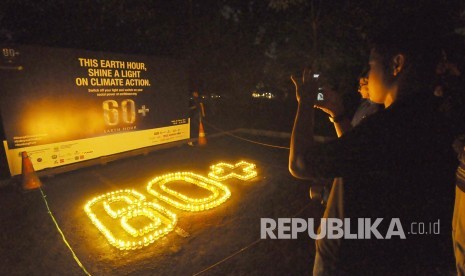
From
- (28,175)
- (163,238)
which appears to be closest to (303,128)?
(163,238)

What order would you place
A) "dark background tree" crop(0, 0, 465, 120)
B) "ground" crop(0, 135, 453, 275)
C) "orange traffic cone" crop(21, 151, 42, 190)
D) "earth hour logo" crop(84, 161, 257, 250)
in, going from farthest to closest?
"dark background tree" crop(0, 0, 465, 120)
"orange traffic cone" crop(21, 151, 42, 190)
"earth hour logo" crop(84, 161, 257, 250)
"ground" crop(0, 135, 453, 275)

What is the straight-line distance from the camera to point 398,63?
144 cm

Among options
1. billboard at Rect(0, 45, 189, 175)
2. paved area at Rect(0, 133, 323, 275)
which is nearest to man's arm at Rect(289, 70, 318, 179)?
paved area at Rect(0, 133, 323, 275)

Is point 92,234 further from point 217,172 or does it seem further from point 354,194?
point 354,194

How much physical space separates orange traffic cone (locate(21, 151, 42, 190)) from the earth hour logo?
6.15 feet

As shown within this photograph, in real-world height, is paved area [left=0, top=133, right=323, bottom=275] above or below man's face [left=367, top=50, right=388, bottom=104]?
below

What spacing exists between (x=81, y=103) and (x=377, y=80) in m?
8.05

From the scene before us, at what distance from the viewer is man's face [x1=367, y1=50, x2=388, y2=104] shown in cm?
153

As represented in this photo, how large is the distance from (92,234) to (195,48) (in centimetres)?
1423

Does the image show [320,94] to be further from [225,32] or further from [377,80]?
[225,32]

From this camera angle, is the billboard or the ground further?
the billboard

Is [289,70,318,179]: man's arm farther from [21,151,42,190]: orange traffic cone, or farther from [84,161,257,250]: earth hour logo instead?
[21,151,42,190]: orange traffic cone

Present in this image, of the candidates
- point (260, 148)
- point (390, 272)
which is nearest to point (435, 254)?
point (390, 272)

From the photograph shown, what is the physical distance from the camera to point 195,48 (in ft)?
55.9
